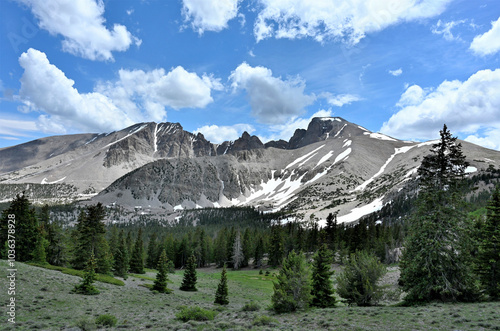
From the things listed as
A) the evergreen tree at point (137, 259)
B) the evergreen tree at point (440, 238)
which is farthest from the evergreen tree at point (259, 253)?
the evergreen tree at point (440, 238)

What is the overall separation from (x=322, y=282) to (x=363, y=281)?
176 inches

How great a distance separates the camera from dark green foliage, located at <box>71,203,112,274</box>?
154 ft

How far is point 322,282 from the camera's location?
1206 inches

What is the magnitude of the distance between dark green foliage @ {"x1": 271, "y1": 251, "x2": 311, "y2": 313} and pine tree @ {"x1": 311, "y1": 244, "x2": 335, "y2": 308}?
328cm

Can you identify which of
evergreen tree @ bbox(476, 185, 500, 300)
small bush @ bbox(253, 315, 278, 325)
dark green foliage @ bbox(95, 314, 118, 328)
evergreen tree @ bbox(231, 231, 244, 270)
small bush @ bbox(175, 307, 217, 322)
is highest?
evergreen tree @ bbox(476, 185, 500, 300)

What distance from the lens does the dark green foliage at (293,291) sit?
88.1 feet

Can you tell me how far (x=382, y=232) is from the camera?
93750 mm

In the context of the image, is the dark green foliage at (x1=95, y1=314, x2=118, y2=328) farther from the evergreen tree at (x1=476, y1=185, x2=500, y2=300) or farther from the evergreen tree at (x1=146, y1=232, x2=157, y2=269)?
the evergreen tree at (x1=146, y1=232, x2=157, y2=269)

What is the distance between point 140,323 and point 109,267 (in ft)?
105

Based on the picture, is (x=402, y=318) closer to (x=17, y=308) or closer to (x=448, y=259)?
(x=448, y=259)

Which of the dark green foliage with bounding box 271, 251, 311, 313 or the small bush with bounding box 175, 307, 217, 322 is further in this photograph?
the dark green foliage with bounding box 271, 251, 311, 313

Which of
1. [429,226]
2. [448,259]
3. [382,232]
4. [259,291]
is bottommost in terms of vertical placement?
[259,291]

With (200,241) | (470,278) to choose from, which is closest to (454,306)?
(470,278)

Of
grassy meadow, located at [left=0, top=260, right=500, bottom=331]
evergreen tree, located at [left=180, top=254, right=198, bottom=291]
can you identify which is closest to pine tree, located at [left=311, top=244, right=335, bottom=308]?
grassy meadow, located at [left=0, top=260, right=500, bottom=331]
